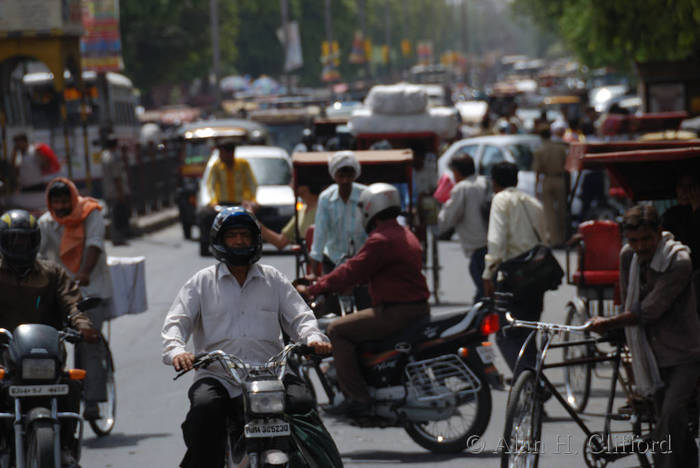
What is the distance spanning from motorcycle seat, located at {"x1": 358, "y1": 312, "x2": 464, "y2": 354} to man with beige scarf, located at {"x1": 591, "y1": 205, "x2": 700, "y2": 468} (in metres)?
1.72

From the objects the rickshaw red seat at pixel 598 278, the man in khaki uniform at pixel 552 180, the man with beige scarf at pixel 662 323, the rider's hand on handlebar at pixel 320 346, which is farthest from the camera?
the man in khaki uniform at pixel 552 180

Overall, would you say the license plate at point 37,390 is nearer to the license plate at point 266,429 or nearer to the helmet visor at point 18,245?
the helmet visor at point 18,245

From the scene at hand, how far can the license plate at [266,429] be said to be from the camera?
526 centimetres

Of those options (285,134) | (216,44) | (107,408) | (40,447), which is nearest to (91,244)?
(107,408)

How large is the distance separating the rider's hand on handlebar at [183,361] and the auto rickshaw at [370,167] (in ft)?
24.2

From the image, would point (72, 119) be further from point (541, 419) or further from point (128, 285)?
point (541, 419)

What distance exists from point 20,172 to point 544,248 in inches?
576

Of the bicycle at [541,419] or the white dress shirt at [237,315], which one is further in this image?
the bicycle at [541,419]

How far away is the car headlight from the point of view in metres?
6.28

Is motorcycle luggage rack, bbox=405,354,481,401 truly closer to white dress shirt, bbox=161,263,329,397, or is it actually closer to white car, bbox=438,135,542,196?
white dress shirt, bbox=161,263,329,397

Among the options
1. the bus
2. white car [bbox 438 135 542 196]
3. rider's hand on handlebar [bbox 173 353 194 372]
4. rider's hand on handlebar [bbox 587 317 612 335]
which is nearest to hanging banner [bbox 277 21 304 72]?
the bus

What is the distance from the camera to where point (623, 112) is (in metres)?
30.6

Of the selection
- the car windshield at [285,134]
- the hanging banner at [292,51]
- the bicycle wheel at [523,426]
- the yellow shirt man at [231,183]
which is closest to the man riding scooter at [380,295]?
the bicycle wheel at [523,426]

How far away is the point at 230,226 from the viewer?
600 centimetres
